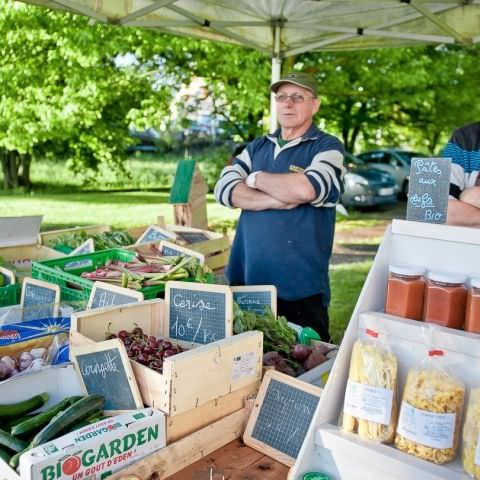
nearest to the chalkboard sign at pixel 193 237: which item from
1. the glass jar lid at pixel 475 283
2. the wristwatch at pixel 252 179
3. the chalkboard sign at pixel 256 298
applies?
the wristwatch at pixel 252 179

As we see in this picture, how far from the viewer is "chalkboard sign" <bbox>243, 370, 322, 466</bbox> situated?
6.68 feet

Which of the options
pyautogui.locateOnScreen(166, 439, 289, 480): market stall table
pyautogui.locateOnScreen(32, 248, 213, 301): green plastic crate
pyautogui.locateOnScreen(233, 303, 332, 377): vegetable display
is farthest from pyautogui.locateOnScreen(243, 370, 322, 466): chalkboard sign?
pyautogui.locateOnScreen(32, 248, 213, 301): green plastic crate

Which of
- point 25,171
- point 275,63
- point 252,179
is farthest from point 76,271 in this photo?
point 25,171

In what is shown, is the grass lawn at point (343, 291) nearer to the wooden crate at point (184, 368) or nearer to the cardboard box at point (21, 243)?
the cardboard box at point (21, 243)

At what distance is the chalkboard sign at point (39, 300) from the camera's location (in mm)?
3062

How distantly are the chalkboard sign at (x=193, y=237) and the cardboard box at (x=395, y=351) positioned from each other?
330 centimetres

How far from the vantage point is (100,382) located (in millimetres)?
2119

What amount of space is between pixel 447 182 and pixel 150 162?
20799mm

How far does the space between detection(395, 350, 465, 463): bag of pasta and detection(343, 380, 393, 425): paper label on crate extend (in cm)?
4

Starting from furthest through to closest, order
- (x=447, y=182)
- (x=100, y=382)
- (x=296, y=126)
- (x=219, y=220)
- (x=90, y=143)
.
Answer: (x=90, y=143) < (x=219, y=220) < (x=296, y=126) < (x=100, y=382) < (x=447, y=182)

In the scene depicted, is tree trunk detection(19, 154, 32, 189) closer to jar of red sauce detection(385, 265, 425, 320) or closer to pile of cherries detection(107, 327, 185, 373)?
pile of cherries detection(107, 327, 185, 373)

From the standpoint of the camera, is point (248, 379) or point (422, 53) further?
point (422, 53)

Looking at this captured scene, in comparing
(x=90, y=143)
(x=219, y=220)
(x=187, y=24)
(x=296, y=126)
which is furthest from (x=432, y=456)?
(x=90, y=143)

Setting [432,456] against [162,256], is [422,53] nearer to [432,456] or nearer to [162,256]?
[162,256]
